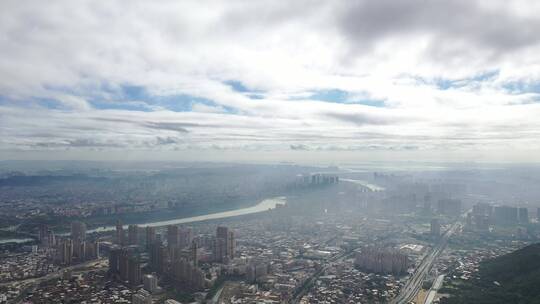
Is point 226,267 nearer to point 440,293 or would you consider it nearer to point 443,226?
point 440,293

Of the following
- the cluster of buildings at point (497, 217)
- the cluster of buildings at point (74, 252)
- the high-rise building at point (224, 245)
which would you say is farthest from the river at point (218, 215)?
the cluster of buildings at point (497, 217)

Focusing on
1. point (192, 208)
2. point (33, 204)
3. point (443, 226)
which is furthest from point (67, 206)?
point (443, 226)

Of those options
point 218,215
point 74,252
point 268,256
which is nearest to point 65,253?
point 74,252

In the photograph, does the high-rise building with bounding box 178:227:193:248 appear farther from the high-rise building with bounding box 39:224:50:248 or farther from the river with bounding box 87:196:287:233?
the river with bounding box 87:196:287:233

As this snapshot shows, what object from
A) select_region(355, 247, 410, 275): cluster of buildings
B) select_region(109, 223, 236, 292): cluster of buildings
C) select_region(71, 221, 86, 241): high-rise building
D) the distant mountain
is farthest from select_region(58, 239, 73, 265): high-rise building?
the distant mountain

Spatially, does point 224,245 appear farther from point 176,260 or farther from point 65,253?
point 65,253

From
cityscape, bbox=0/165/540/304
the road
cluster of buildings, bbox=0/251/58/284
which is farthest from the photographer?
cluster of buildings, bbox=0/251/58/284

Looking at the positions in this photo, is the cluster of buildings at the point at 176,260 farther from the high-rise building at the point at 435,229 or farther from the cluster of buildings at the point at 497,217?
the cluster of buildings at the point at 497,217

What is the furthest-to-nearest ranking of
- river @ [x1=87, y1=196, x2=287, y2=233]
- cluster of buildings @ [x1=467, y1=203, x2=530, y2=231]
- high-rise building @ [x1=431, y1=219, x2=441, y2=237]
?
river @ [x1=87, y1=196, x2=287, y2=233] → cluster of buildings @ [x1=467, y1=203, x2=530, y2=231] → high-rise building @ [x1=431, y1=219, x2=441, y2=237]
